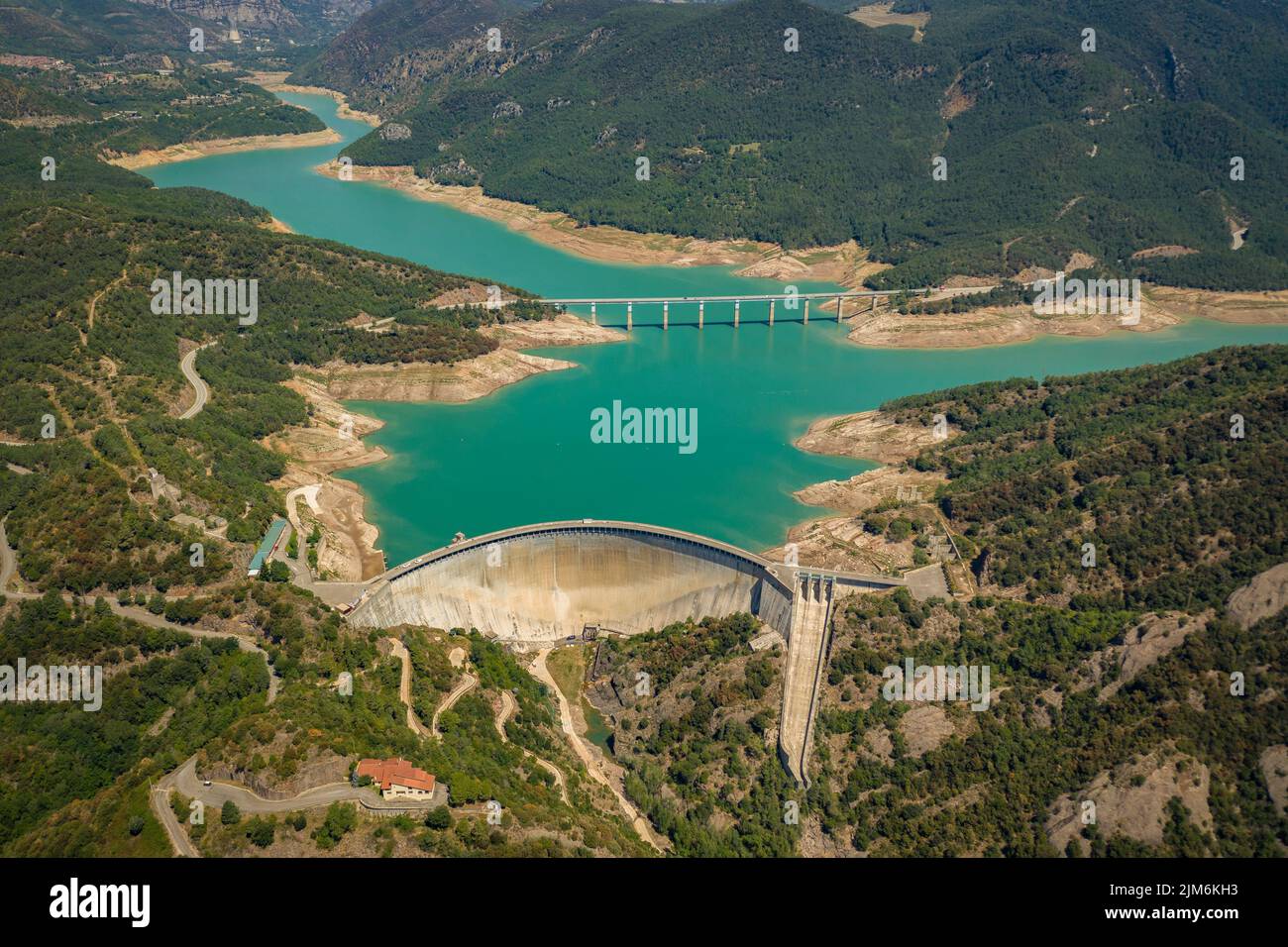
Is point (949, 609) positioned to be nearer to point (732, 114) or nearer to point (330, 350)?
point (330, 350)

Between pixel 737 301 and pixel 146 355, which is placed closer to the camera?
pixel 146 355

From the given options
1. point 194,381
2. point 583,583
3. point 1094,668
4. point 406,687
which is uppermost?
point 194,381

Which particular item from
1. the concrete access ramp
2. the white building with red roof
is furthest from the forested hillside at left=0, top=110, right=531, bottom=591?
the concrete access ramp

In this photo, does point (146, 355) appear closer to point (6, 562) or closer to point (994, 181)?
point (6, 562)

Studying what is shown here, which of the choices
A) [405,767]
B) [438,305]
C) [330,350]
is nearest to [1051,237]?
[438,305]

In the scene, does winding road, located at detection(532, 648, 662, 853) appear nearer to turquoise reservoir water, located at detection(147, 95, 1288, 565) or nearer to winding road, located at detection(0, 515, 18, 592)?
turquoise reservoir water, located at detection(147, 95, 1288, 565)

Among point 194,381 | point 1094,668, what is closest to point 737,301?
point 194,381

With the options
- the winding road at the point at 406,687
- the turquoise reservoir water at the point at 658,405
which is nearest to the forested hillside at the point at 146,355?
the turquoise reservoir water at the point at 658,405
